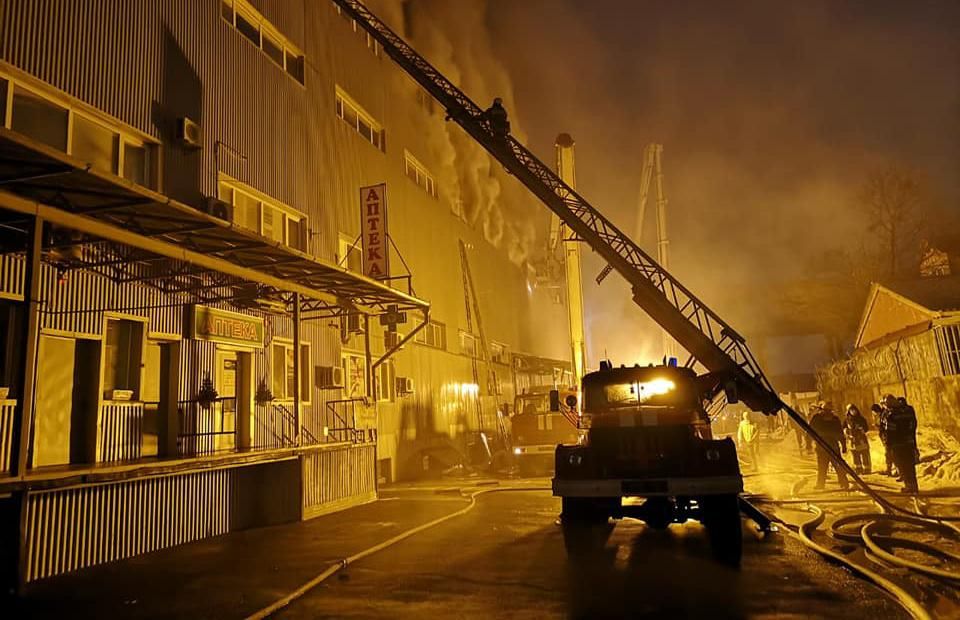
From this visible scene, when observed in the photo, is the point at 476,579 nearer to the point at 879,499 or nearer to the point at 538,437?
the point at 879,499

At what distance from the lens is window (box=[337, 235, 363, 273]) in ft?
55.3

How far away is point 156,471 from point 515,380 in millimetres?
24537

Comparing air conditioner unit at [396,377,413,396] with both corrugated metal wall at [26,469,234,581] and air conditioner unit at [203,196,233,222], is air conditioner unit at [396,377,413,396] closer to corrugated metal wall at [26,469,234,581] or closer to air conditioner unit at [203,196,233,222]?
corrugated metal wall at [26,469,234,581]

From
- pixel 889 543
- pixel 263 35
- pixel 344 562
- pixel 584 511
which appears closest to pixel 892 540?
pixel 889 543

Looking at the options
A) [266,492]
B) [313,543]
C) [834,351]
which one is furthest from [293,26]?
[834,351]

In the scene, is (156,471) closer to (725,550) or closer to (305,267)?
(305,267)

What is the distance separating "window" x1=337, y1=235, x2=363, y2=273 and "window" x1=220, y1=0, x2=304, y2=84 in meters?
4.37

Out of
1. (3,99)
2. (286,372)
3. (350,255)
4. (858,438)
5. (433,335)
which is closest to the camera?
(3,99)

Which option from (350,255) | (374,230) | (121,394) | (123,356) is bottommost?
(121,394)

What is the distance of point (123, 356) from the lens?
9.92 metres

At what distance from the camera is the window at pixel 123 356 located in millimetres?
9703

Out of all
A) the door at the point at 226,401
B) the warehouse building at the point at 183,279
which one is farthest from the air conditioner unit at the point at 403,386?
the door at the point at 226,401

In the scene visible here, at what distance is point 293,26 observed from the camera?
16000mm

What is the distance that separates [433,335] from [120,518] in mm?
14841
